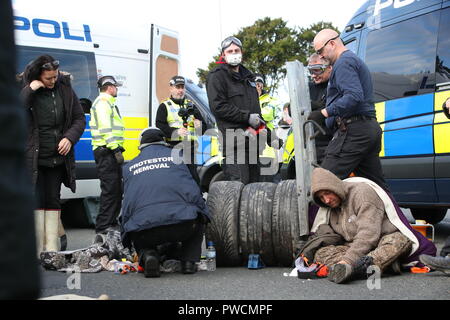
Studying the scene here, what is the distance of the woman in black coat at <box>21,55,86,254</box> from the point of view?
5875 millimetres

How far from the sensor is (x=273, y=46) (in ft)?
109

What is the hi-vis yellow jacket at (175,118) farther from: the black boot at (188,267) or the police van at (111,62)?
the black boot at (188,267)

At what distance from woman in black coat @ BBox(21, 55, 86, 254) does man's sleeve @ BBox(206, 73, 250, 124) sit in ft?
4.44

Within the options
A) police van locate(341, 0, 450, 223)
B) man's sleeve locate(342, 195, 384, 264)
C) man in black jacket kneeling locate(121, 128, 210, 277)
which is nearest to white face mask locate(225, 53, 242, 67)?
man in black jacket kneeling locate(121, 128, 210, 277)

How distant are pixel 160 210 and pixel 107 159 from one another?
2472 mm

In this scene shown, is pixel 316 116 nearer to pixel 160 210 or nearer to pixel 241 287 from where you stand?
pixel 160 210

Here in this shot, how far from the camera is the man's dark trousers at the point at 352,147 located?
205 inches

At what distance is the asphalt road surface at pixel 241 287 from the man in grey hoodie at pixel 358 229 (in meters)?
0.13

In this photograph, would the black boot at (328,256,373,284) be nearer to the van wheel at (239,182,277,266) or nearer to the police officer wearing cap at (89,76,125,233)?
the van wheel at (239,182,277,266)

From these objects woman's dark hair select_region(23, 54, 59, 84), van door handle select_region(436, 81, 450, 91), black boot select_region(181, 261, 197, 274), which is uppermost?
woman's dark hair select_region(23, 54, 59, 84)

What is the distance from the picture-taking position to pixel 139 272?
17.0ft

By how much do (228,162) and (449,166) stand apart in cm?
214

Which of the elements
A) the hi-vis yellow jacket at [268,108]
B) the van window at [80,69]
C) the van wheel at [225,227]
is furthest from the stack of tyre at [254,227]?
the van window at [80,69]
